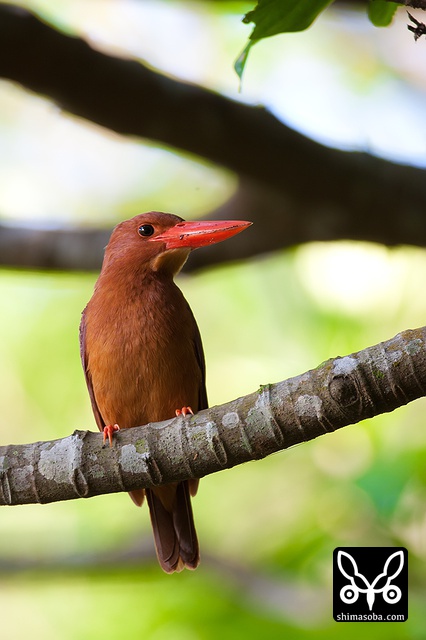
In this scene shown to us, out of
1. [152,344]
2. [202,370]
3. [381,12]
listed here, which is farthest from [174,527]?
[381,12]

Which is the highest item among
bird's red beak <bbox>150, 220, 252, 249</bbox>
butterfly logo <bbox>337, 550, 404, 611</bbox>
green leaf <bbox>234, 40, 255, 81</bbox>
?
bird's red beak <bbox>150, 220, 252, 249</bbox>

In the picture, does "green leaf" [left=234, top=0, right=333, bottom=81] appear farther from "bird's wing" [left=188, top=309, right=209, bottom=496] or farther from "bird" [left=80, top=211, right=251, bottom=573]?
"bird's wing" [left=188, top=309, right=209, bottom=496]

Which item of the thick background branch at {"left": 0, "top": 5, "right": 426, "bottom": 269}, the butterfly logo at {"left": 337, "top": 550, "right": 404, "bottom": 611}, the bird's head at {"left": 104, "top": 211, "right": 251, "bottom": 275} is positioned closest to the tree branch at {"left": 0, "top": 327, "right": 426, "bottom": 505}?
the bird's head at {"left": 104, "top": 211, "right": 251, "bottom": 275}

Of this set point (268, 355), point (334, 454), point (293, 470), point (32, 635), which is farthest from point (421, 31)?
point (32, 635)

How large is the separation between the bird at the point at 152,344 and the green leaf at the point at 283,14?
3.81 feet

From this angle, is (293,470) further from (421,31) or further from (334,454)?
(421,31)

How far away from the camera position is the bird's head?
3.78 metres

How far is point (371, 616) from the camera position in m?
4.03

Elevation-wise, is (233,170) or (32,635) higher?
(233,170)

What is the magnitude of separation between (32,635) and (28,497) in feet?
14.6

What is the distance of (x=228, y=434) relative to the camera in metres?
2.68

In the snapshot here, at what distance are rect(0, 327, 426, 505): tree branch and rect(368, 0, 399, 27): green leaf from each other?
960 mm

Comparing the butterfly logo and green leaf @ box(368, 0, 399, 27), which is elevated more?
green leaf @ box(368, 0, 399, 27)

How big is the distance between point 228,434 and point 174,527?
157 centimetres
